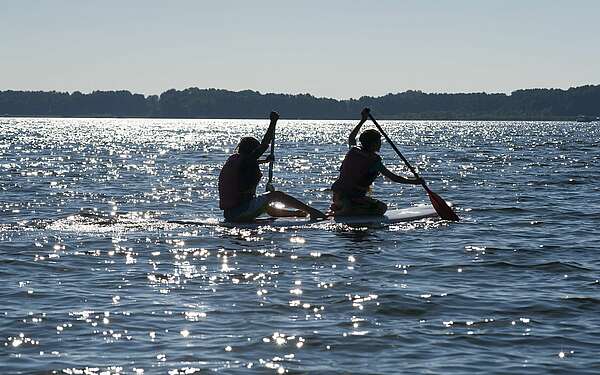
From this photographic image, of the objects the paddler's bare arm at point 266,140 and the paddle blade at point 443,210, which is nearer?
the paddler's bare arm at point 266,140

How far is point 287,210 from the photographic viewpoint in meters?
19.7

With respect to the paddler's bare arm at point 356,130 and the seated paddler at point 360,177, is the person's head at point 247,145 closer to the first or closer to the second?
the seated paddler at point 360,177

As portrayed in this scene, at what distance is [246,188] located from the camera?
18484 millimetres

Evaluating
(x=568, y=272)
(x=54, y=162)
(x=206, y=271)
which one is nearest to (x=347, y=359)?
(x=206, y=271)

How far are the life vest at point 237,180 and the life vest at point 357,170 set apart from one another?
165 cm

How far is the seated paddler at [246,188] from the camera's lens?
18203mm

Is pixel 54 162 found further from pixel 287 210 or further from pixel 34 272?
pixel 34 272

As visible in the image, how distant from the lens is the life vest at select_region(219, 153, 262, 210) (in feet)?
59.8

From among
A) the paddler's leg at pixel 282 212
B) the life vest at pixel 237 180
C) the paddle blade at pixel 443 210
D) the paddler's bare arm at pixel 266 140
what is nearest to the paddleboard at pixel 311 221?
the paddler's leg at pixel 282 212

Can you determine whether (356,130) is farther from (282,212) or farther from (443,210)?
(443,210)

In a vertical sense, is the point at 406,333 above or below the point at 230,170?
below

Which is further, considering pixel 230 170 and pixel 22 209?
pixel 22 209

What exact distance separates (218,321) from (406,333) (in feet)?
6.41

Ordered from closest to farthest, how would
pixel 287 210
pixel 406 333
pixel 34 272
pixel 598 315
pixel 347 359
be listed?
pixel 347 359
pixel 406 333
pixel 598 315
pixel 34 272
pixel 287 210
